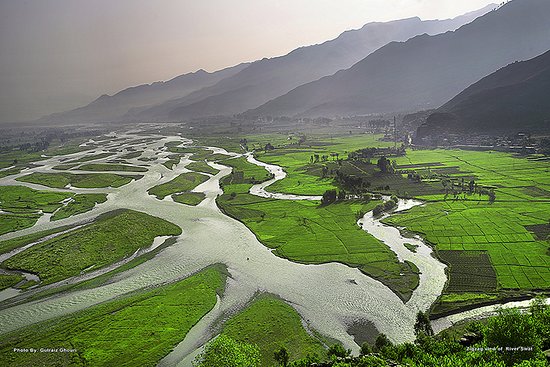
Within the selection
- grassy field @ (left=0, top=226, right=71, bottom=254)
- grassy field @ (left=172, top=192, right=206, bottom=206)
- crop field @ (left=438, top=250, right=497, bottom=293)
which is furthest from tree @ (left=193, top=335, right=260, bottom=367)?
grassy field @ (left=172, top=192, right=206, bottom=206)

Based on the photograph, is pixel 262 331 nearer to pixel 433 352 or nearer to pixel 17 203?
pixel 433 352

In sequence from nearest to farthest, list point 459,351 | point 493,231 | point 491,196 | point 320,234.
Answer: point 459,351 → point 493,231 → point 320,234 → point 491,196

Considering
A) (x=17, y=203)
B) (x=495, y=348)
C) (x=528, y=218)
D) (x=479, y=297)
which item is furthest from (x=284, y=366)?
(x=17, y=203)

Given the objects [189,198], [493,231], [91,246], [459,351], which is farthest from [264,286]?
[189,198]

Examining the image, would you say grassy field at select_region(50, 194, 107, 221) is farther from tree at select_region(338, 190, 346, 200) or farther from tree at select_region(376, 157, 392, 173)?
tree at select_region(376, 157, 392, 173)

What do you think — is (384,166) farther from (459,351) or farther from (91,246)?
(459,351)

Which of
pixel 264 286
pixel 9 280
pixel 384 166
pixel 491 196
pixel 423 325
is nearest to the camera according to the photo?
pixel 423 325

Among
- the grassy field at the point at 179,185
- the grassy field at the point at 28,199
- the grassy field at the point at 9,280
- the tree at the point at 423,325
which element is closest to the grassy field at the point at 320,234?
the tree at the point at 423,325
